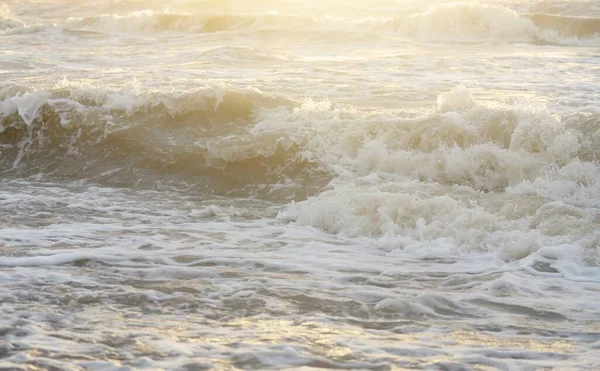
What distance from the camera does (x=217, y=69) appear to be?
16.6m

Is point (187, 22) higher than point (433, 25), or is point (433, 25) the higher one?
point (187, 22)

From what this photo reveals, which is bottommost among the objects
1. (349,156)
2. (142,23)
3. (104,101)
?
(349,156)

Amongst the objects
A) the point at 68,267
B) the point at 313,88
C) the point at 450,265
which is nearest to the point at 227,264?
the point at 68,267

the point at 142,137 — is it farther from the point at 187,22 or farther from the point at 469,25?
the point at 187,22

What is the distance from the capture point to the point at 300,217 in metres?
7.88

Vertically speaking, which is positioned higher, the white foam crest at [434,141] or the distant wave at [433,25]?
the distant wave at [433,25]

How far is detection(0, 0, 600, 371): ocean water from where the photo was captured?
4.63 m

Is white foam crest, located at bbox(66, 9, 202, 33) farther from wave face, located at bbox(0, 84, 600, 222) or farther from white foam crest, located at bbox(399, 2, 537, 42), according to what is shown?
wave face, located at bbox(0, 84, 600, 222)

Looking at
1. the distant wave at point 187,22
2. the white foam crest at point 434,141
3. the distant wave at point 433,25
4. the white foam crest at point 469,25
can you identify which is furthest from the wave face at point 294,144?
the distant wave at point 187,22

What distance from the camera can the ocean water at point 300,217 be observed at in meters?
4.63

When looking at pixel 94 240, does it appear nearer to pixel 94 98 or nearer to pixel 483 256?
pixel 483 256

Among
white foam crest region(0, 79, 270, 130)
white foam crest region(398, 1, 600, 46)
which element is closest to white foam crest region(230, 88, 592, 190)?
white foam crest region(0, 79, 270, 130)

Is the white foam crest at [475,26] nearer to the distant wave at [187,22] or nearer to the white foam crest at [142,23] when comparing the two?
the distant wave at [187,22]

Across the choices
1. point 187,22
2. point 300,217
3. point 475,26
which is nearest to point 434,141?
point 300,217
